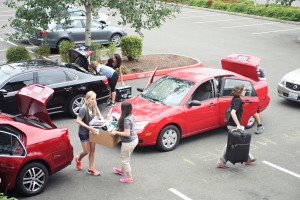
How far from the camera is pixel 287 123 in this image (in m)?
13.0

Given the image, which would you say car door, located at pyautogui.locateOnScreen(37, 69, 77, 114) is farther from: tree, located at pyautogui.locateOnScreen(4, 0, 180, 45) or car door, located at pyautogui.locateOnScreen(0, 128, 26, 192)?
car door, located at pyautogui.locateOnScreen(0, 128, 26, 192)

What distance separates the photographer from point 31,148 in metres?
8.19

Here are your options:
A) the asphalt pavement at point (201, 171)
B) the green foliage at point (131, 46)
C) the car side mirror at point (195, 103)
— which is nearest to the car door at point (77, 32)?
the green foliage at point (131, 46)

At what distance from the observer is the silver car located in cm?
2044

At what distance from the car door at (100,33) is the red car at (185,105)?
10.4m

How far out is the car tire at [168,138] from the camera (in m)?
10.5

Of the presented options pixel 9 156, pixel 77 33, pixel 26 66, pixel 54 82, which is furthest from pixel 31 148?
pixel 77 33

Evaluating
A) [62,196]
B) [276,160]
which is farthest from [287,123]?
[62,196]

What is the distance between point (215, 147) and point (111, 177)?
9.32ft

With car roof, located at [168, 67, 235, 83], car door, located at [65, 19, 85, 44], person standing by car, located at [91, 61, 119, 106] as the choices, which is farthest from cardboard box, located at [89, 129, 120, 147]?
car door, located at [65, 19, 85, 44]

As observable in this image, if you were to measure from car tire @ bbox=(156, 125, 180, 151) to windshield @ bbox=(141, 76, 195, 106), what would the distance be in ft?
2.16

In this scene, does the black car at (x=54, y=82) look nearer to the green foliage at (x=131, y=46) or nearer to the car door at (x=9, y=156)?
the car door at (x=9, y=156)

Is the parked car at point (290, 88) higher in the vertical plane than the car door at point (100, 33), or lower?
lower

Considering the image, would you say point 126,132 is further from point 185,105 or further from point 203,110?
point 203,110
